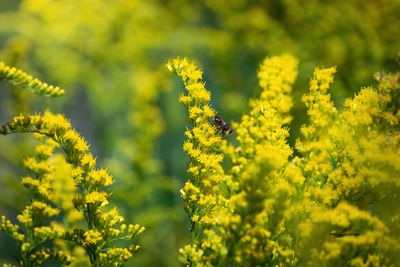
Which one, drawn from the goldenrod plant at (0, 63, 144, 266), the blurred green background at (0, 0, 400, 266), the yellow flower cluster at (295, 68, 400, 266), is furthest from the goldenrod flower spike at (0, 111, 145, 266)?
the blurred green background at (0, 0, 400, 266)

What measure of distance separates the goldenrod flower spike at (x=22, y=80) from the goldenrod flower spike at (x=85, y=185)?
1.3 inches

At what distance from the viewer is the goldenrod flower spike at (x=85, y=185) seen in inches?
21.3

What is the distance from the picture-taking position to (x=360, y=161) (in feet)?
1.61

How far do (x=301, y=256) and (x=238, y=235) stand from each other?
8 cm

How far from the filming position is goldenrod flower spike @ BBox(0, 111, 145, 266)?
542 millimetres

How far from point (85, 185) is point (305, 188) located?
0.98 ft

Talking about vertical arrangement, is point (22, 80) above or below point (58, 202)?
above

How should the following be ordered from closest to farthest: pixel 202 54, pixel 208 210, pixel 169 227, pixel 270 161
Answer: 1. pixel 270 161
2. pixel 208 210
3. pixel 169 227
4. pixel 202 54

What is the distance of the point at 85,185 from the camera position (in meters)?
0.57

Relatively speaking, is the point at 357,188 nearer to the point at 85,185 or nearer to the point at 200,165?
the point at 200,165

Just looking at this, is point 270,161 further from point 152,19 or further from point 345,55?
point 152,19

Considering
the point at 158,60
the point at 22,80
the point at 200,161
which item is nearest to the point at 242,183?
the point at 200,161

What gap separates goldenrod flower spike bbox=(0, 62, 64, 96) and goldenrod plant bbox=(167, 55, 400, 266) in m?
0.19

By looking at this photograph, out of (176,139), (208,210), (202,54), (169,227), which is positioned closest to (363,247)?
(208,210)
